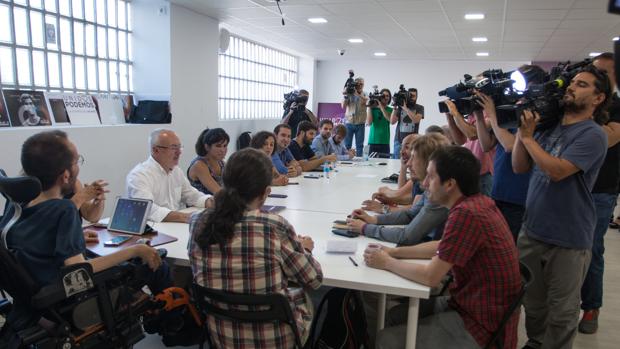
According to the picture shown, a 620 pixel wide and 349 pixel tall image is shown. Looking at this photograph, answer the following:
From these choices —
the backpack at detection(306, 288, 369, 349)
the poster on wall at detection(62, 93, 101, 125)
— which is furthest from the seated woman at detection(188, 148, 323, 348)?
the poster on wall at detection(62, 93, 101, 125)

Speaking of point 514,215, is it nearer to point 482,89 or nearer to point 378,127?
point 482,89

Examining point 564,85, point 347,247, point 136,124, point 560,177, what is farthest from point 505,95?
point 136,124

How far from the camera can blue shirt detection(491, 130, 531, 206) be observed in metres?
2.36

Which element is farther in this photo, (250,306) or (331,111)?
(331,111)

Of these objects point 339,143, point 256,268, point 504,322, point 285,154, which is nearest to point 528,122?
point 504,322

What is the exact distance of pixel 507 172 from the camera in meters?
2.40

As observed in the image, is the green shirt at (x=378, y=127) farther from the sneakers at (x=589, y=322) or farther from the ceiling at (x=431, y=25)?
the sneakers at (x=589, y=322)

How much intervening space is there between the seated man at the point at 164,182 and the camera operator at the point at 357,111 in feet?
15.0

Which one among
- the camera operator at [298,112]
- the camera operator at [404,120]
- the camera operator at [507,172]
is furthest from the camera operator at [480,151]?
the camera operator at [298,112]

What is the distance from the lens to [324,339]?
6.26 ft

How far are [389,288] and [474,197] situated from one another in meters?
0.44

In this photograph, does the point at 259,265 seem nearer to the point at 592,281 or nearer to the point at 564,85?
the point at 564,85

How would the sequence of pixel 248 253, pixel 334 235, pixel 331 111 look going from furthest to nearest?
pixel 331 111
pixel 334 235
pixel 248 253

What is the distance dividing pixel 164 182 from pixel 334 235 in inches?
46.1
